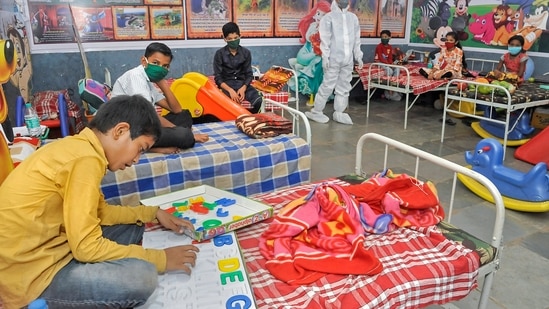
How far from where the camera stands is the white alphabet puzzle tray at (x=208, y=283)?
4.72 feet

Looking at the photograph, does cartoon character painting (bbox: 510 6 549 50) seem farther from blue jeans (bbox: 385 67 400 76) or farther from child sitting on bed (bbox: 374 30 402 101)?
child sitting on bed (bbox: 374 30 402 101)

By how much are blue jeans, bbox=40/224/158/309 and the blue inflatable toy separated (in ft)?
10.4

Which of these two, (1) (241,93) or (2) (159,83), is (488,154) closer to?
(1) (241,93)

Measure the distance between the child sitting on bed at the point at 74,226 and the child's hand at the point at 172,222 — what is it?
340mm

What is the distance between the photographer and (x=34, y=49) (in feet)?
17.0

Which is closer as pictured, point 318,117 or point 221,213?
point 221,213

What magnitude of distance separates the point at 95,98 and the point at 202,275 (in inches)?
117

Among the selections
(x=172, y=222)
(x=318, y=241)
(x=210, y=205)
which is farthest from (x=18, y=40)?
(x=318, y=241)

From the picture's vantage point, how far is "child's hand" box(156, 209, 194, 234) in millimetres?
1864

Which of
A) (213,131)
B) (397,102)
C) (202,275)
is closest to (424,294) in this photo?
(202,275)

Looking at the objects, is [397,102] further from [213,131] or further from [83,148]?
[83,148]

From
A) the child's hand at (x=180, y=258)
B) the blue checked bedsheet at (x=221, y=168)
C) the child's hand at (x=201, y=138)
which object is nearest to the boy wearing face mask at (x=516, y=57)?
the blue checked bedsheet at (x=221, y=168)

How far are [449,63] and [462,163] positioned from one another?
246 centimetres

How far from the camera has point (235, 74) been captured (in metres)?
4.82
